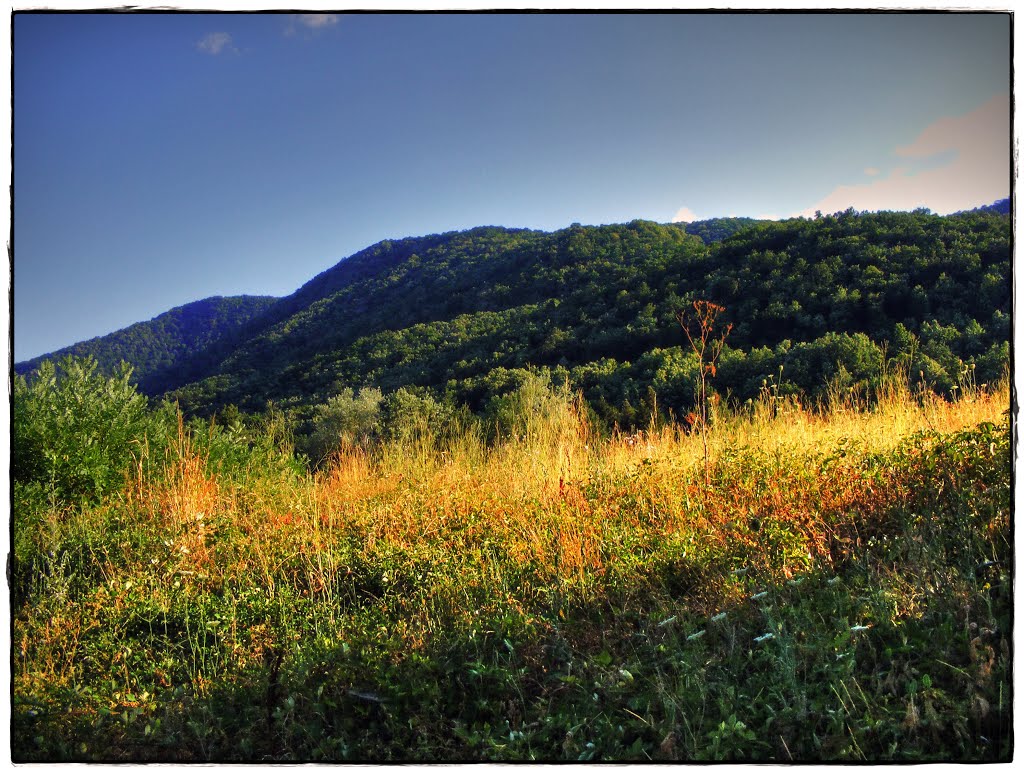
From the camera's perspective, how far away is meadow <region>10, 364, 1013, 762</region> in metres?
2.04

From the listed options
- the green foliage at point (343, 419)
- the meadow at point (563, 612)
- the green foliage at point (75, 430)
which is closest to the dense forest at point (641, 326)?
the green foliage at point (75, 430)

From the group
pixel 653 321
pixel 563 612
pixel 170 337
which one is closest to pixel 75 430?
pixel 563 612

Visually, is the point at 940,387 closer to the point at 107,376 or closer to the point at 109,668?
the point at 109,668

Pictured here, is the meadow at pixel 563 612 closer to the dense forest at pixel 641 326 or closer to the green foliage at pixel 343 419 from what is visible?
the dense forest at pixel 641 326

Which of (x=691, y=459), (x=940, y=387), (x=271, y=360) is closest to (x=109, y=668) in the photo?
(x=691, y=459)

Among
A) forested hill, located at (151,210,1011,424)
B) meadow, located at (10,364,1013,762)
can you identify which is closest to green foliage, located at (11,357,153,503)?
meadow, located at (10,364,1013,762)

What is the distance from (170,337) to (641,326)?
11.6 metres

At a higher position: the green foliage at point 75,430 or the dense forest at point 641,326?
the dense forest at point 641,326

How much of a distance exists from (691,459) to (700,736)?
266cm

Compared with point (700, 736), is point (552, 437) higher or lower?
higher

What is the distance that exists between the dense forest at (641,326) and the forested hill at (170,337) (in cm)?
9

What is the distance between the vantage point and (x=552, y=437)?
5.21 metres

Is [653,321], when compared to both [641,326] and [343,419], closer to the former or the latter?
[641,326]

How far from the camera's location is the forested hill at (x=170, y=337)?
658 cm
